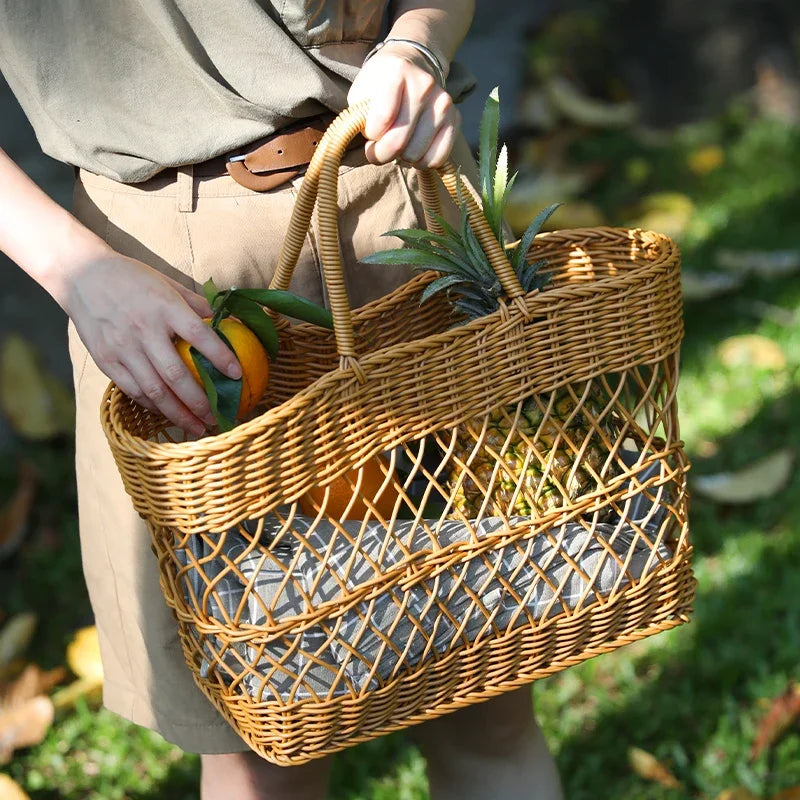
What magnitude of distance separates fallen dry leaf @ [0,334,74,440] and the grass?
11 centimetres

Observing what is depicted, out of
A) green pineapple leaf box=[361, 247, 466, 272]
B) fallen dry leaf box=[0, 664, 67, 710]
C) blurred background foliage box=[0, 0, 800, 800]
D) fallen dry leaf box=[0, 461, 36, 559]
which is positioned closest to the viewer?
green pineapple leaf box=[361, 247, 466, 272]

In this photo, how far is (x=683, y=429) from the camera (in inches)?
131

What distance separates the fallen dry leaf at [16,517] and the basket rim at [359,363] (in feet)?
6.16

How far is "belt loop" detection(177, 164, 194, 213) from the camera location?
1473 mm

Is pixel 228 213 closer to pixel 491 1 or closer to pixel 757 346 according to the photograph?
pixel 757 346

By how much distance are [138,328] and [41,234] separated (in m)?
Result: 0.18

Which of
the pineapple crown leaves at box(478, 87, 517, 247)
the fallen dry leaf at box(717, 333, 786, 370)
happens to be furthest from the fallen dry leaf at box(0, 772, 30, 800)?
the fallen dry leaf at box(717, 333, 786, 370)

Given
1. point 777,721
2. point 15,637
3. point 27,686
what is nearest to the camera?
point 777,721

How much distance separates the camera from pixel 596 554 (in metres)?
1.44

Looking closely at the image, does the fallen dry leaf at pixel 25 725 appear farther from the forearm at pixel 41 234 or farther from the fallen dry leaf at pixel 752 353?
the fallen dry leaf at pixel 752 353

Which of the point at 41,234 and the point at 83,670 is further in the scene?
the point at 83,670

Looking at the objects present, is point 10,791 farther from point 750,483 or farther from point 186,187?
point 750,483

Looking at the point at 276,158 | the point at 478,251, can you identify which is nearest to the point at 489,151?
the point at 478,251

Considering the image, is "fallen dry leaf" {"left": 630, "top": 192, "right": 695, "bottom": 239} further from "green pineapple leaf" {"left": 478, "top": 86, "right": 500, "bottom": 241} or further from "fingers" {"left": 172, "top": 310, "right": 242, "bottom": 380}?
"fingers" {"left": 172, "top": 310, "right": 242, "bottom": 380}
